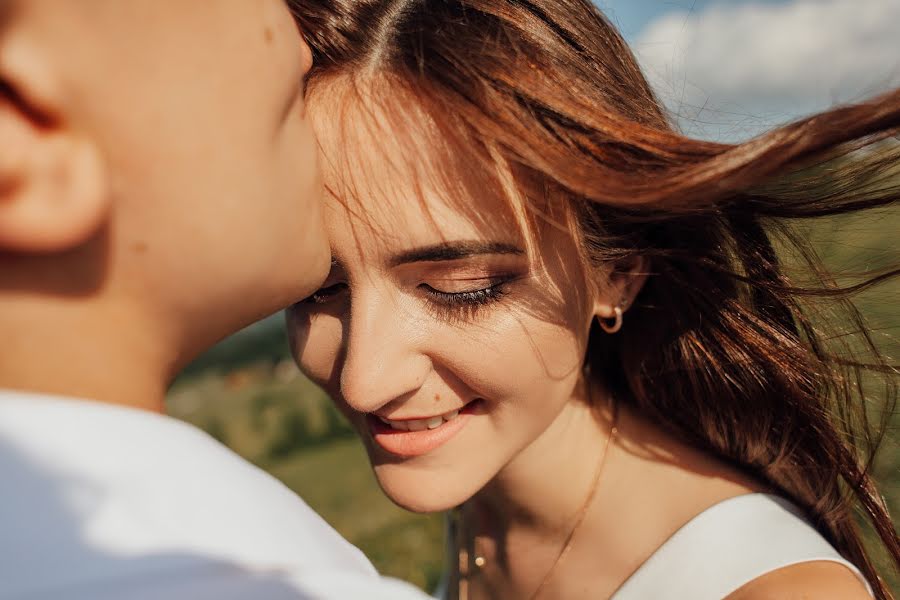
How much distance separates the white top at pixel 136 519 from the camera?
0.88 metres

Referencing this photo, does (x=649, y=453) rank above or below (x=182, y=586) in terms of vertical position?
below

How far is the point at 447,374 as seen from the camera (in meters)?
2.09

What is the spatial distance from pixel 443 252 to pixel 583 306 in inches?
19.5

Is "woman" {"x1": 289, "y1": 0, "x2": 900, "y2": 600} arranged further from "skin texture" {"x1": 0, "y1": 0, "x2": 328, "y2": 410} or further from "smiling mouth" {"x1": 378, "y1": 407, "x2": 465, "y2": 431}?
"skin texture" {"x1": 0, "y1": 0, "x2": 328, "y2": 410}

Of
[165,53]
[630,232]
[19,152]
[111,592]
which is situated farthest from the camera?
[630,232]

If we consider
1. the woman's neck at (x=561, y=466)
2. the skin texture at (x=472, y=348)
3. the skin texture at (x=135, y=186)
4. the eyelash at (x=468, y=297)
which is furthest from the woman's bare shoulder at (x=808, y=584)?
the skin texture at (x=135, y=186)

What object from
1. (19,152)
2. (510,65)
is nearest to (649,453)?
(510,65)

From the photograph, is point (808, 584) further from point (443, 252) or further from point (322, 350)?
point (322, 350)

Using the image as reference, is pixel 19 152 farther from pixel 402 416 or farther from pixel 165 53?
pixel 402 416

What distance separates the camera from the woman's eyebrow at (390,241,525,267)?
6.21ft

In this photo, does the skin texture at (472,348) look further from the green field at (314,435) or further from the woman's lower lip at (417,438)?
the green field at (314,435)

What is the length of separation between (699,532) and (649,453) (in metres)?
0.32

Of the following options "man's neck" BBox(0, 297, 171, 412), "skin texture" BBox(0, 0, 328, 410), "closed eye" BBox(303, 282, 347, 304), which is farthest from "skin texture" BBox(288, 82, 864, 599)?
"man's neck" BBox(0, 297, 171, 412)

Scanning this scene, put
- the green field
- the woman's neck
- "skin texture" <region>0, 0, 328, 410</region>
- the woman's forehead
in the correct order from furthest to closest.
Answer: the green field < the woman's neck < the woman's forehead < "skin texture" <region>0, 0, 328, 410</region>
